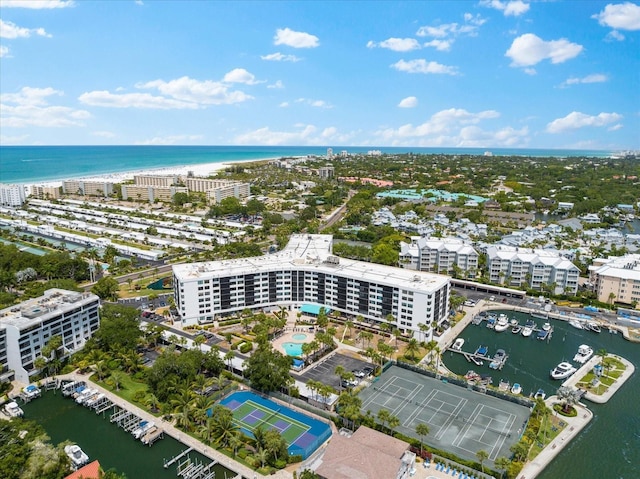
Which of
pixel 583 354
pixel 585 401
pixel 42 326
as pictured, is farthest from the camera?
pixel 583 354

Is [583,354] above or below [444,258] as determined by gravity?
below

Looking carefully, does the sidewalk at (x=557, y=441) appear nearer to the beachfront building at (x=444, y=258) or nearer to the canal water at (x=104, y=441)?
the canal water at (x=104, y=441)

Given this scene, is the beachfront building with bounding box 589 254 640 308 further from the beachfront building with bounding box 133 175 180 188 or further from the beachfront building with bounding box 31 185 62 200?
the beachfront building with bounding box 31 185 62 200

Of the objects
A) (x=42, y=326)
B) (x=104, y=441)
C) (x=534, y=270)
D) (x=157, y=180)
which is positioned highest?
(x=157, y=180)

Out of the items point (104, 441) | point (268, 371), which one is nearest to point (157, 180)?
point (268, 371)

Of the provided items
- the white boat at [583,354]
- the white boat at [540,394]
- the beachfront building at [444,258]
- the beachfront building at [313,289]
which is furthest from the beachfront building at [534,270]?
the white boat at [540,394]

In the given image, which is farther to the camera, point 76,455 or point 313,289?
point 313,289

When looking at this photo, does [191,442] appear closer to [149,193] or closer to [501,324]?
[501,324]
